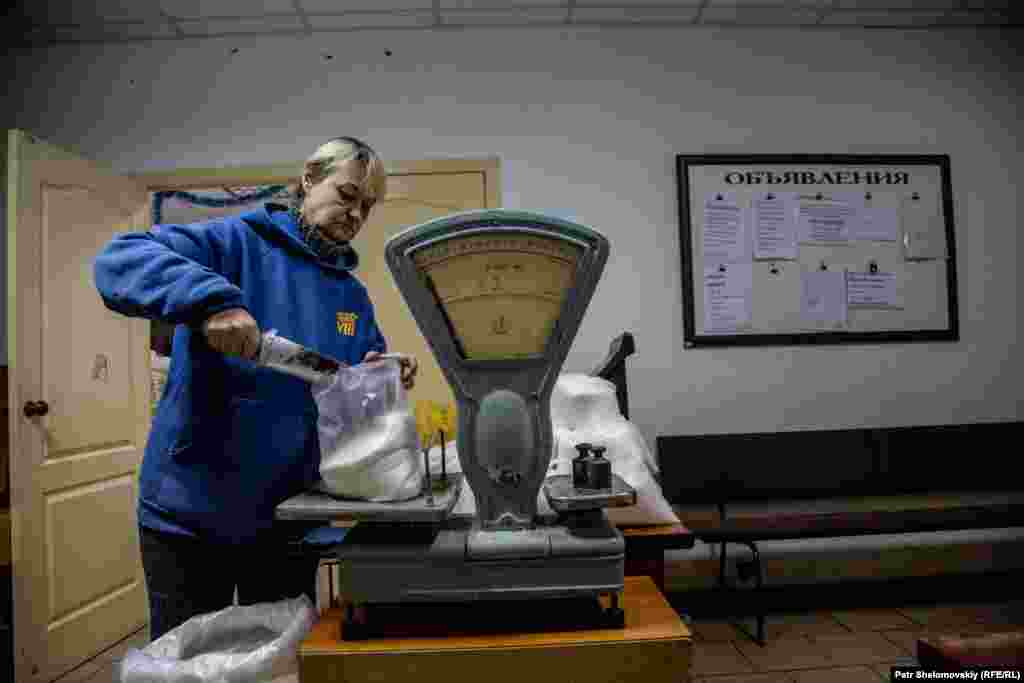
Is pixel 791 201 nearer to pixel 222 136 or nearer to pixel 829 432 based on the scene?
pixel 829 432

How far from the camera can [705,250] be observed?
2.84 m

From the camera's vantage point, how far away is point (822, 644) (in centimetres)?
230

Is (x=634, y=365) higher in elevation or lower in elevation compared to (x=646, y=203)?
lower

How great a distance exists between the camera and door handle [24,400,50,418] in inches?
84.8

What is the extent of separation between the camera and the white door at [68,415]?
216 centimetres

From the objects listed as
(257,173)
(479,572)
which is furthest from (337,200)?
(257,173)

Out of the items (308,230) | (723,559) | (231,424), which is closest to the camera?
(231,424)

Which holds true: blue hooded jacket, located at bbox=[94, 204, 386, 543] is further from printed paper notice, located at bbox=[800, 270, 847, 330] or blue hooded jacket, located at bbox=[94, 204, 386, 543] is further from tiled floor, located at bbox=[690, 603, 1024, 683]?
printed paper notice, located at bbox=[800, 270, 847, 330]

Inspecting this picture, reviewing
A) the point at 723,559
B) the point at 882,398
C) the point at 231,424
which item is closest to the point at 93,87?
the point at 231,424

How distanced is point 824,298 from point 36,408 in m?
3.34

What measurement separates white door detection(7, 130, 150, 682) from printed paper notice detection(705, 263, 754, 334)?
2645 millimetres

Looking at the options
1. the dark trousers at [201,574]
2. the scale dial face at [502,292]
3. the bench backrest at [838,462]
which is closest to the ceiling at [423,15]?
the bench backrest at [838,462]

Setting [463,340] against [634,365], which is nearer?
[463,340]

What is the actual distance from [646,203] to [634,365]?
2.55ft
